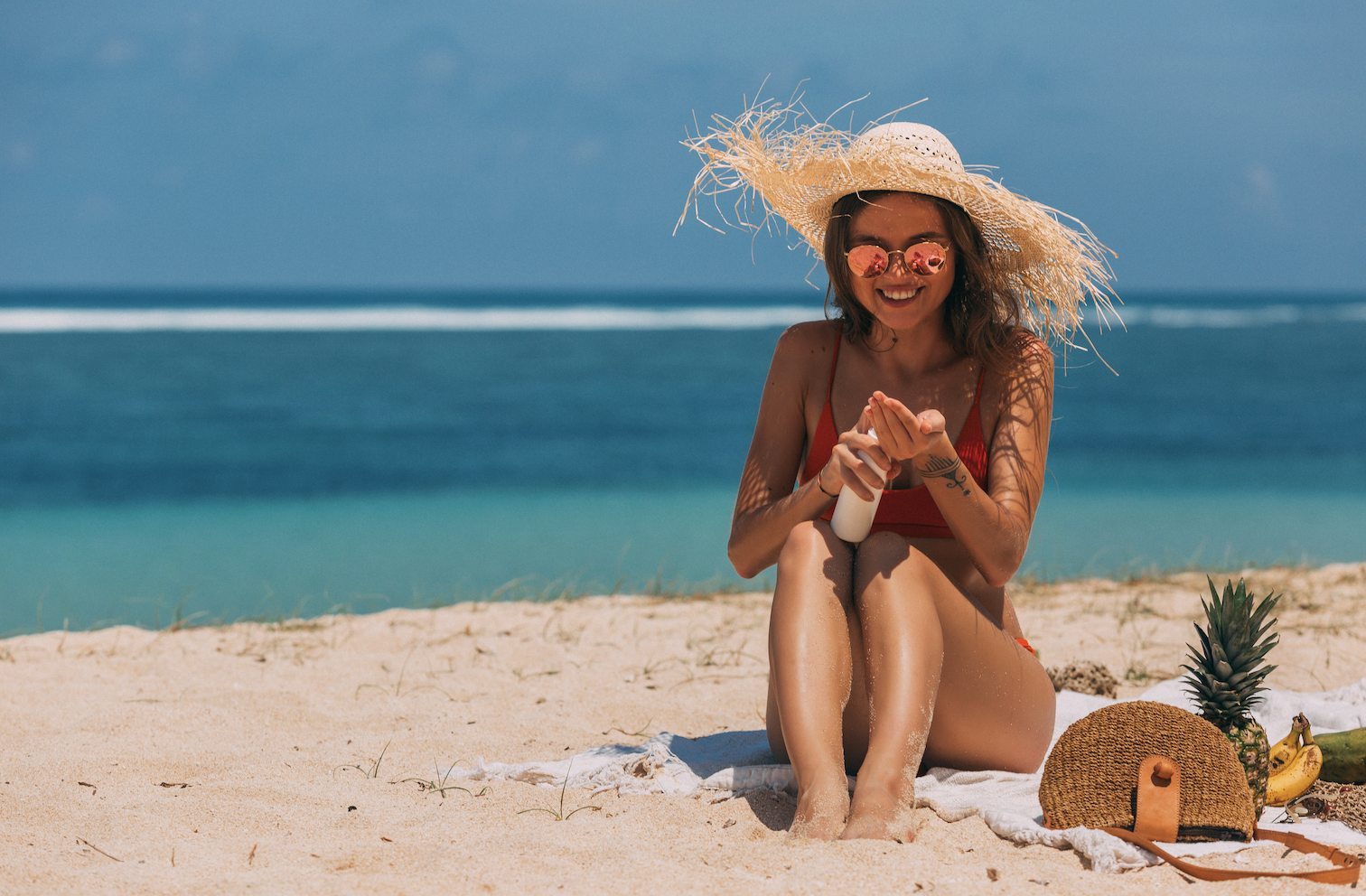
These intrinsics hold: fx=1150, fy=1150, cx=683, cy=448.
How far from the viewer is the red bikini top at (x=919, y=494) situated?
10.8 ft

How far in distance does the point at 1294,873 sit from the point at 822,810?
101 cm

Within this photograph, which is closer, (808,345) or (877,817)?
(877,817)

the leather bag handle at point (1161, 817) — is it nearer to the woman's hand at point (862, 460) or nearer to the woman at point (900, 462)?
the woman at point (900, 462)

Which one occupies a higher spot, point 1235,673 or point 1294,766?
point 1235,673

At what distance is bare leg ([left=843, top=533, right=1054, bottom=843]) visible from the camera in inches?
108

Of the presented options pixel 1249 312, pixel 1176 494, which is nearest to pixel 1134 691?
pixel 1176 494

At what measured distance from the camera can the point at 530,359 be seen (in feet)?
103

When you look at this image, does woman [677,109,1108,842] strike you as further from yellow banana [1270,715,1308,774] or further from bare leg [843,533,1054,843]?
yellow banana [1270,715,1308,774]

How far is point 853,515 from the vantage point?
9.87 feet

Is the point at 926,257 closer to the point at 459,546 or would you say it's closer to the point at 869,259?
the point at 869,259

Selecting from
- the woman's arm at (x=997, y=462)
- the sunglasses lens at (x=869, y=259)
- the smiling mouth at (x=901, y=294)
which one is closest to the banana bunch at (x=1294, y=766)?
the woman's arm at (x=997, y=462)

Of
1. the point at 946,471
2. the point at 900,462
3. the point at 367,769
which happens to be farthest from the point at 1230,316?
the point at 367,769

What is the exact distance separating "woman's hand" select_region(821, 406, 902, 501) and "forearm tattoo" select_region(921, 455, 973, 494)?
0.31 feet

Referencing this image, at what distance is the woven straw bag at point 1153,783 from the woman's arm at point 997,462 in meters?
0.51
